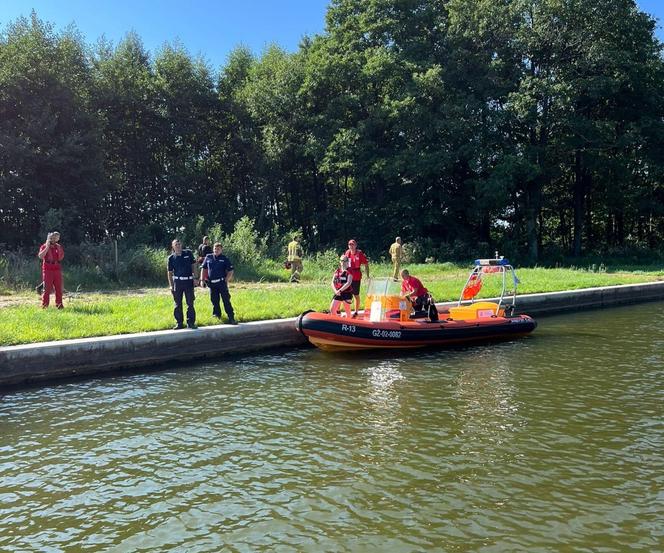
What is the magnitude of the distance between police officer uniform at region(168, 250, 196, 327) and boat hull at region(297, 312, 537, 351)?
1996 mm

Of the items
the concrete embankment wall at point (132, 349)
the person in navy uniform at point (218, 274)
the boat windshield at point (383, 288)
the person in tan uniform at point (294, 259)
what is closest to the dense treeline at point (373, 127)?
the person in tan uniform at point (294, 259)

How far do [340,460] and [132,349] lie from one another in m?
5.19

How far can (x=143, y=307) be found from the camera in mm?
12422

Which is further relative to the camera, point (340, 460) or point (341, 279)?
point (341, 279)

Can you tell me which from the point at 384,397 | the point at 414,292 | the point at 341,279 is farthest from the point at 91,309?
the point at 384,397

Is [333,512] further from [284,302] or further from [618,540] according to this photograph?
[284,302]

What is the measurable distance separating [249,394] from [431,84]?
897 inches

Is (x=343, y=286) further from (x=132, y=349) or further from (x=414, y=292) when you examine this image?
(x=132, y=349)

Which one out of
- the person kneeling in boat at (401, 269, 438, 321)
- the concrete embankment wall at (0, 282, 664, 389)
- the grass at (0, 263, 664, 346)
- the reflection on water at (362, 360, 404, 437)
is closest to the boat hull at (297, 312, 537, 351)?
the person kneeling in boat at (401, 269, 438, 321)

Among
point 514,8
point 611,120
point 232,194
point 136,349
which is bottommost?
point 136,349

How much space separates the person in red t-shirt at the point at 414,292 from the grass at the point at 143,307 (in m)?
2.41

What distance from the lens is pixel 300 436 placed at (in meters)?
6.68

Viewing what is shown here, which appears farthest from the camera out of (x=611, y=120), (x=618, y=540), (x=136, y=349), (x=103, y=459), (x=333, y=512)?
(x=611, y=120)

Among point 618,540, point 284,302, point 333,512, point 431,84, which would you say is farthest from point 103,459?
point 431,84
